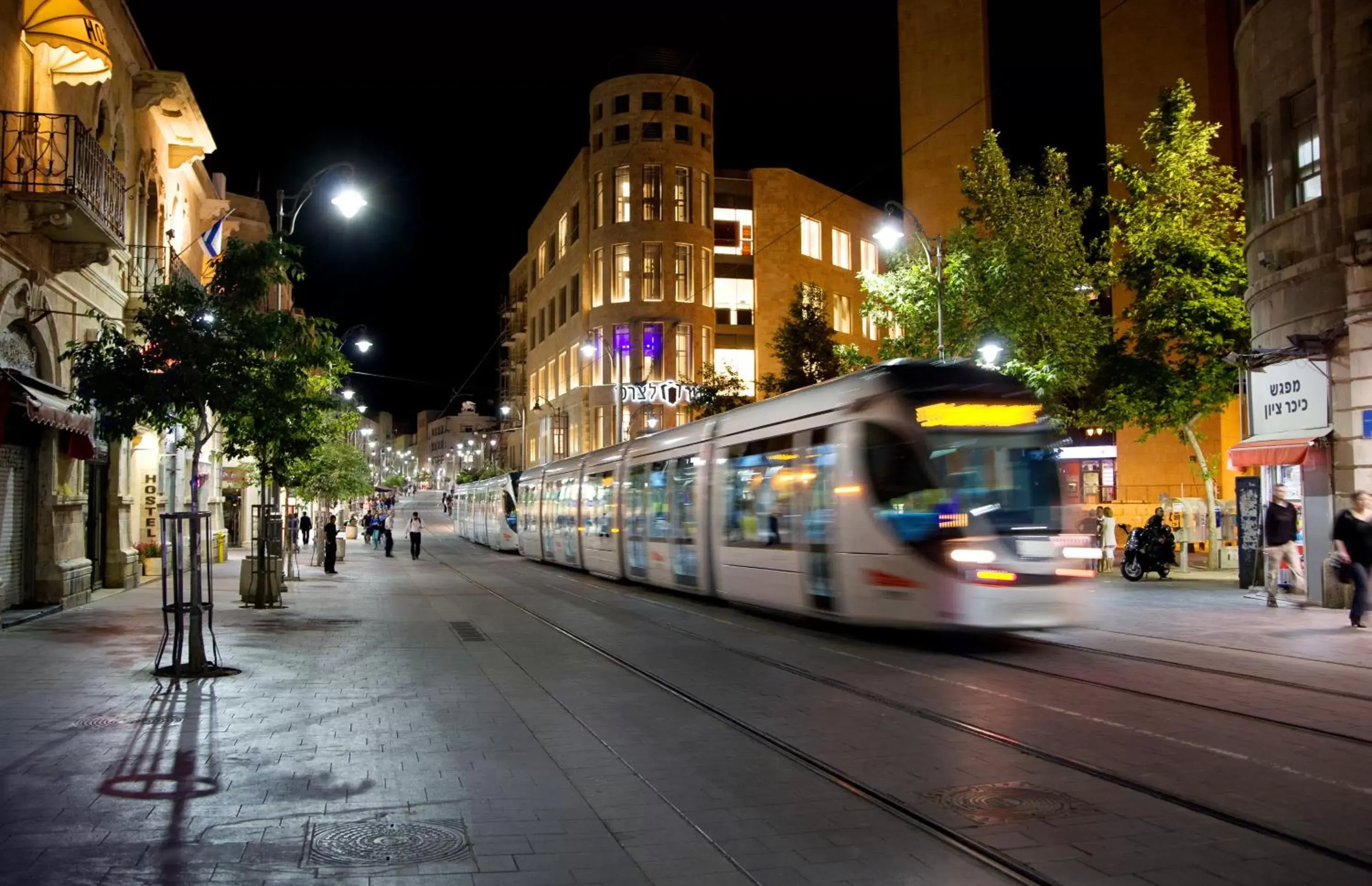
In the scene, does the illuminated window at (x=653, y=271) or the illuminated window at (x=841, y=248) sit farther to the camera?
the illuminated window at (x=841, y=248)

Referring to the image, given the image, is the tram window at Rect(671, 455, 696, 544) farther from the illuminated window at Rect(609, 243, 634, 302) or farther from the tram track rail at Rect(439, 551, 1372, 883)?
the illuminated window at Rect(609, 243, 634, 302)

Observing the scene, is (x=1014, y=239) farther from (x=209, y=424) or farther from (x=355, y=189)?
(x=209, y=424)

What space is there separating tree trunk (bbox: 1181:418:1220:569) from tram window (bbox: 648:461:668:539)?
13.4m

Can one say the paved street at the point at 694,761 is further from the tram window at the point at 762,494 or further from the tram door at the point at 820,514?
the tram window at the point at 762,494

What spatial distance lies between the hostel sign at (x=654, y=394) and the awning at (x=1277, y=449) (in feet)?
127

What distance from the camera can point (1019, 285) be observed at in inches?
1095

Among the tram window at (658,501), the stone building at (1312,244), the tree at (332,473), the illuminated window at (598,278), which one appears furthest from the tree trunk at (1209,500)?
the illuminated window at (598,278)

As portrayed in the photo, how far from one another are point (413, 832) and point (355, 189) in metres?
16.4

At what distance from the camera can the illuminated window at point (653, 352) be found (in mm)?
58844

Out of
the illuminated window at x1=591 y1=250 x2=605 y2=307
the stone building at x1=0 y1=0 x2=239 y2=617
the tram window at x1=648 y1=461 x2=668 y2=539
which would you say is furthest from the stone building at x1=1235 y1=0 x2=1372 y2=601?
the illuminated window at x1=591 y1=250 x2=605 y2=307

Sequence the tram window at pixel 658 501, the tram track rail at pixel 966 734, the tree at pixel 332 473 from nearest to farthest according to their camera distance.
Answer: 1. the tram track rail at pixel 966 734
2. the tram window at pixel 658 501
3. the tree at pixel 332 473

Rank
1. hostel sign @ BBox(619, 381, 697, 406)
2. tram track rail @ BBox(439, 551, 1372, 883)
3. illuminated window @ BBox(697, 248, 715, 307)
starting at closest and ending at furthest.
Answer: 1. tram track rail @ BBox(439, 551, 1372, 883)
2. hostel sign @ BBox(619, 381, 697, 406)
3. illuminated window @ BBox(697, 248, 715, 307)

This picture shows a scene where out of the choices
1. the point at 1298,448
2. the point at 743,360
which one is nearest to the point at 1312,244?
the point at 1298,448

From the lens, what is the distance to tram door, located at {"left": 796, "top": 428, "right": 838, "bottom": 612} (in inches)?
586
